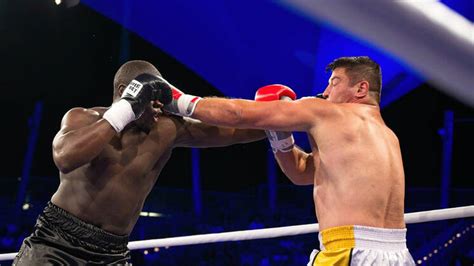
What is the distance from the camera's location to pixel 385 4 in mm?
297

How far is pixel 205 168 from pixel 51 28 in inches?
211

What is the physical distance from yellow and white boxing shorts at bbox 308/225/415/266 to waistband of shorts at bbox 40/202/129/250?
810 millimetres

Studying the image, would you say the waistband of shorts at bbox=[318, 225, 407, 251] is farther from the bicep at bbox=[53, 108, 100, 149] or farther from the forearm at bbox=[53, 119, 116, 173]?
the bicep at bbox=[53, 108, 100, 149]

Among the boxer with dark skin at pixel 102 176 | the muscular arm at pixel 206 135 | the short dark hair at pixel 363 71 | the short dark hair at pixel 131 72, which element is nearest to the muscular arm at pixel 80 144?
the boxer with dark skin at pixel 102 176

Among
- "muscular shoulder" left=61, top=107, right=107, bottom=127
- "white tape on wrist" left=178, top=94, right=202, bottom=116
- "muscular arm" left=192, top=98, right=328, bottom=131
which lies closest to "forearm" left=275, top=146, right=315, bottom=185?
"muscular arm" left=192, top=98, right=328, bottom=131

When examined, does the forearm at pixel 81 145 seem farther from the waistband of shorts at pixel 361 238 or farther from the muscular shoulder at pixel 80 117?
the waistband of shorts at pixel 361 238

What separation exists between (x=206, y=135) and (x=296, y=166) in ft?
1.47

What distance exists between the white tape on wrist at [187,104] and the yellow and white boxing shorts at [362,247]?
25.1 inches

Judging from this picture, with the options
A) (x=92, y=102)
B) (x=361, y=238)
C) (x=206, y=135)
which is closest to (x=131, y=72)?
(x=206, y=135)

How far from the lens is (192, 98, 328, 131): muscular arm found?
1.84 meters

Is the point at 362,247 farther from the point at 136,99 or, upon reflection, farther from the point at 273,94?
the point at 136,99

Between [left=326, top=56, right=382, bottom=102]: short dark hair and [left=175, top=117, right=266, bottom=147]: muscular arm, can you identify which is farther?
[left=175, top=117, right=266, bottom=147]: muscular arm

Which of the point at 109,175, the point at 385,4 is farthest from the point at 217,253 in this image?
the point at 385,4

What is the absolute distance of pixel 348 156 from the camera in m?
1.75
